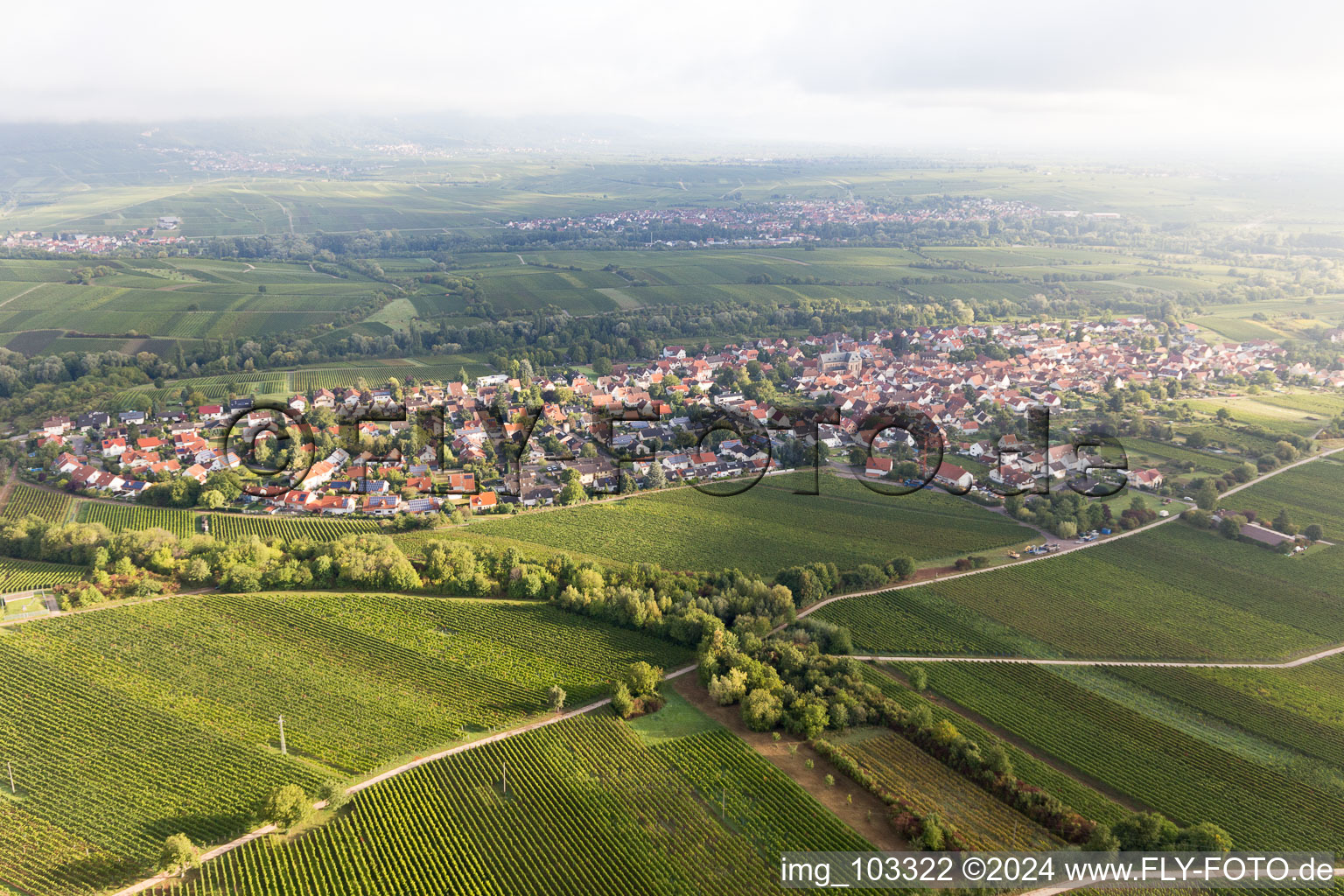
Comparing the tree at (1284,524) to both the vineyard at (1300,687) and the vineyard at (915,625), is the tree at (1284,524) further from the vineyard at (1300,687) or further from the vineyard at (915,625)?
the vineyard at (915,625)

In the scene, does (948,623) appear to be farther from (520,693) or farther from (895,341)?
(895,341)

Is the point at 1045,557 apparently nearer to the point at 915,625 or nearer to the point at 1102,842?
the point at 915,625

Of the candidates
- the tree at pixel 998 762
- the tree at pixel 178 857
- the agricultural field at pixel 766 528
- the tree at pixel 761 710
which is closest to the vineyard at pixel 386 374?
the agricultural field at pixel 766 528

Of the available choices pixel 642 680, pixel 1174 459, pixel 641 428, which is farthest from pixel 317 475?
pixel 1174 459

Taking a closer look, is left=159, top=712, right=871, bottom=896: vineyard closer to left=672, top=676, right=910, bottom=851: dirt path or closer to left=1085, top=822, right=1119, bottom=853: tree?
left=672, top=676, right=910, bottom=851: dirt path

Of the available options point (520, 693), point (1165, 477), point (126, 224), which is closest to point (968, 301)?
point (1165, 477)

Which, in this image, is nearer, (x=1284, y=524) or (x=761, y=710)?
(x=761, y=710)
